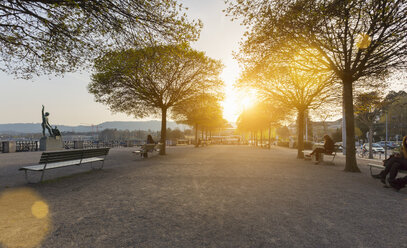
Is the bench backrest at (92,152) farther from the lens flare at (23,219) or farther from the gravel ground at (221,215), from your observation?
the lens flare at (23,219)

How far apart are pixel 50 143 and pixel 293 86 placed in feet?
75.1

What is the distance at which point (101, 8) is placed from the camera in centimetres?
705

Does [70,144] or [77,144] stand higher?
[77,144]

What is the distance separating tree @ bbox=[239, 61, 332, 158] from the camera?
45.5 feet

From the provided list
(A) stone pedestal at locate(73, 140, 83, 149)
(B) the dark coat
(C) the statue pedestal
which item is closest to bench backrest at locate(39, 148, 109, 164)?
(B) the dark coat

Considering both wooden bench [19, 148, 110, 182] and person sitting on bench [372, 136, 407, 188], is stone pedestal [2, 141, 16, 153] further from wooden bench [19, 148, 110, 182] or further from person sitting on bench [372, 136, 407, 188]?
person sitting on bench [372, 136, 407, 188]

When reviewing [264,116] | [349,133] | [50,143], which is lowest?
[50,143]

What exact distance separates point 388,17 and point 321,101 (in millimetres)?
8007

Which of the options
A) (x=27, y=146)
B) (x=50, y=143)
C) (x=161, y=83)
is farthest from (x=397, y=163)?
(x=27, y=146)

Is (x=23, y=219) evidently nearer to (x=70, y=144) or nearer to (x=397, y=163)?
(x=397, y=163)

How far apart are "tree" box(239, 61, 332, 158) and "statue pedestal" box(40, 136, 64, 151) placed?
19.3 m

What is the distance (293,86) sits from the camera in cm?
1520

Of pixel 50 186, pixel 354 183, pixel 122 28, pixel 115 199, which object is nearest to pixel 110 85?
pixel 122 28

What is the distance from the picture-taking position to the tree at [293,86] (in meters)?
13.9
